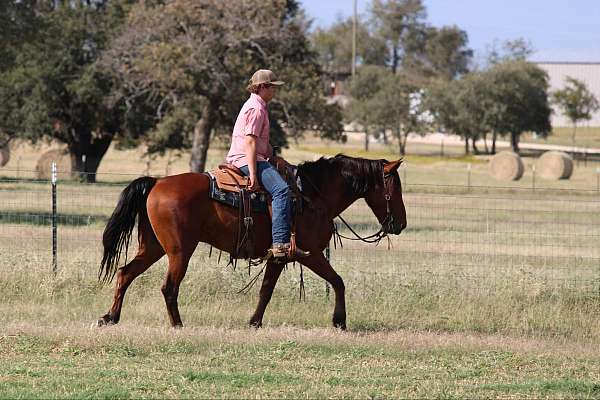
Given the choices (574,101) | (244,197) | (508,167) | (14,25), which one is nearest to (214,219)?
(244,197)

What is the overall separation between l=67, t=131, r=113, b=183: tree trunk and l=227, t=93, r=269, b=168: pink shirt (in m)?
29.7

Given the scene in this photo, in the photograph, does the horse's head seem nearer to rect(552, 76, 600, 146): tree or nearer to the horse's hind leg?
the horse's hind leg

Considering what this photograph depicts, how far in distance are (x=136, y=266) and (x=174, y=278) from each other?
0.48 m

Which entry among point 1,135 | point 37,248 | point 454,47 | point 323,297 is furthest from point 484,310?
point 454,47

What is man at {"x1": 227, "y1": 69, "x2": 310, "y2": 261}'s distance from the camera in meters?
9.93

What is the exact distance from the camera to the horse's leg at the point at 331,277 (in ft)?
33.9

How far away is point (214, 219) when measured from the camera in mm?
10273

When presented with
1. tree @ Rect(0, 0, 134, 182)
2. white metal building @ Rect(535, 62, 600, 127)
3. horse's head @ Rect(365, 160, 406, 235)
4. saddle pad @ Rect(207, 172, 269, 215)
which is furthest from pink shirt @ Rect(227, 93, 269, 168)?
white metal building @ Rect(535, 62, 600, 127)

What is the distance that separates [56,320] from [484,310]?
4889 millimetres

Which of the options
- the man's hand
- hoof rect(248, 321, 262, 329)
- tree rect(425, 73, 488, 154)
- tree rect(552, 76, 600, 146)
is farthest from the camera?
tree rect(552, 76, 600, 146)

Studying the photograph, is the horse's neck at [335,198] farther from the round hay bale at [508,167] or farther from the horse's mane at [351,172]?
the round hay bale at [508,167]

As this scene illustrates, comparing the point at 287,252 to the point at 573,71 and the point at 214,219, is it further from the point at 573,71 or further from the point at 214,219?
the point at 573,71

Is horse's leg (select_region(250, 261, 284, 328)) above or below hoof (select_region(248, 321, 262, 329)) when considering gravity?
above

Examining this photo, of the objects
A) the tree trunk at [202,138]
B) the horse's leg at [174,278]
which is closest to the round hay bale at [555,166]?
the tree trunk at [202,138]
